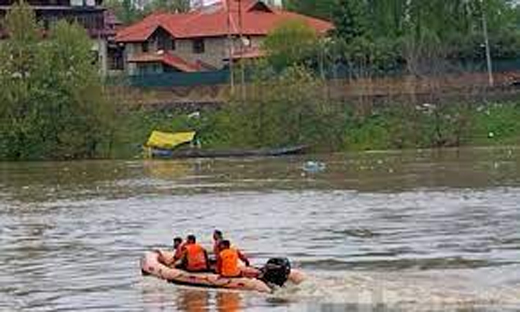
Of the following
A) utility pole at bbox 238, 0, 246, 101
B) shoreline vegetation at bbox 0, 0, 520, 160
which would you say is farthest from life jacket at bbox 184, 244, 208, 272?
utility pole at bbox 238, 0, 246, 101

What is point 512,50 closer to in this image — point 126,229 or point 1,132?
point 1,132

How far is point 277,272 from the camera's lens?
29.3 m

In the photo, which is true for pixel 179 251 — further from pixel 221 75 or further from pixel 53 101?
pixel 221 75

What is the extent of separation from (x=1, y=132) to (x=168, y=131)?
10389 mm

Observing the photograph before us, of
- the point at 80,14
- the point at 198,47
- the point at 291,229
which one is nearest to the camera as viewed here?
the point at 291,229

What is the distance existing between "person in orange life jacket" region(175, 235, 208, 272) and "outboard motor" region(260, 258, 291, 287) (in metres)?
2.05

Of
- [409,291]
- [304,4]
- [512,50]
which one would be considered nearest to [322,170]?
[512,50]

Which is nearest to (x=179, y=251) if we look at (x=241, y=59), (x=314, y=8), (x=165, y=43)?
(x=241, y=59)

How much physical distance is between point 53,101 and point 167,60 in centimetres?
2438

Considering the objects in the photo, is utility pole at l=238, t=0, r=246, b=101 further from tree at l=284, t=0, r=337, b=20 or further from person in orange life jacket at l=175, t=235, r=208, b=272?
person in orange life jacket at l=175, t=235, r=208, b=272

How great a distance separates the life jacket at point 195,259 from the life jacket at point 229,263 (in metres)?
0.96

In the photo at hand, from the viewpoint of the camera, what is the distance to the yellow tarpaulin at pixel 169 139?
85000mm

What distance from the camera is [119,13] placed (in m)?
160

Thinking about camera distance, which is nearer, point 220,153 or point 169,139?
point 220,153
